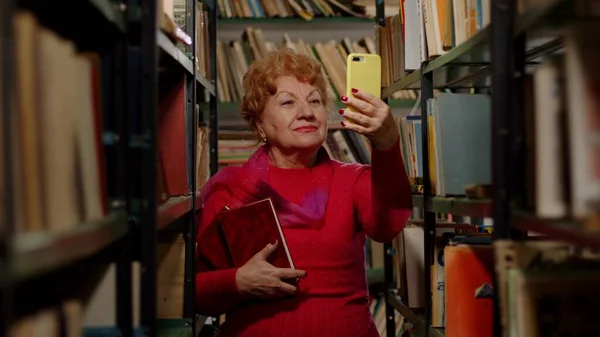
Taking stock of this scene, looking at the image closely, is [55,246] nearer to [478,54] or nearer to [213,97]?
[478,54]

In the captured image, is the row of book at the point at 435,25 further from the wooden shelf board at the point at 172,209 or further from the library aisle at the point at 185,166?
the wooden shelf board at the point at 172,209

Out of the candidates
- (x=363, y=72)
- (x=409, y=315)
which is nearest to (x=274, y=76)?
(x=363, y=72)

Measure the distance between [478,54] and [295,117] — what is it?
24.1 inches

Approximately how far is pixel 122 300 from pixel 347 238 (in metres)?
0.87

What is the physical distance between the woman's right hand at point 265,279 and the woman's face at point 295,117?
37cm

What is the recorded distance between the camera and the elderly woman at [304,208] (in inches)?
70.5

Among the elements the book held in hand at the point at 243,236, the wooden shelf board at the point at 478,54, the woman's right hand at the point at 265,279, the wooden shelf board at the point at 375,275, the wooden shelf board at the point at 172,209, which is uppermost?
the wooden shelf board at the point at 478,54

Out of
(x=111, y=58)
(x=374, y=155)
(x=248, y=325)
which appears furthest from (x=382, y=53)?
(x=111, y=58)

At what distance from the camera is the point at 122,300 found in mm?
1165

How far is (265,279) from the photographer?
1783 mm

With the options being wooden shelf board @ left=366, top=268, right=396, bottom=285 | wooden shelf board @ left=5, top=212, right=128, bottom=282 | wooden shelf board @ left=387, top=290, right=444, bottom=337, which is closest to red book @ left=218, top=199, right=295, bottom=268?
wooden shelf board @ left=387, top=290, right=444, bottom=337

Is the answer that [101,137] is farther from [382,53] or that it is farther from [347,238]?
[382,53]

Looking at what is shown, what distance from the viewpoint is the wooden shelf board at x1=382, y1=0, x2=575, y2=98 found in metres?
1.03

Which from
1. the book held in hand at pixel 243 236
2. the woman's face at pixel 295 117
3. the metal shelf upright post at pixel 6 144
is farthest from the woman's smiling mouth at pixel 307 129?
the metal shelf upright post at pixel 6 144
